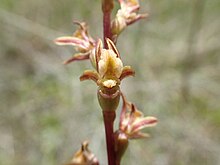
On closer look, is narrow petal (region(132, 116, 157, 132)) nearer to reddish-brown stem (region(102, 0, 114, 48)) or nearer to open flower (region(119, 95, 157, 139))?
open flower (region(119, 95, 157, 139))

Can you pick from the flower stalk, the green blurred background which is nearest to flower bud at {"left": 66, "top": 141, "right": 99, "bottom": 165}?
the flower stalk

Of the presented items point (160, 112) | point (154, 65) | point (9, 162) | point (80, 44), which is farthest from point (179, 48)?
point (80, 44)

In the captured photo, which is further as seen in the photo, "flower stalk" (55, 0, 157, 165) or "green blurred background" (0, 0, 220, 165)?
"green blurred background" (0, 0, 220, 165)

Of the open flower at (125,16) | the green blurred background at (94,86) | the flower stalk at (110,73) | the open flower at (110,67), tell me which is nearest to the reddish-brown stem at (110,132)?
the flower stalk at (110,73)

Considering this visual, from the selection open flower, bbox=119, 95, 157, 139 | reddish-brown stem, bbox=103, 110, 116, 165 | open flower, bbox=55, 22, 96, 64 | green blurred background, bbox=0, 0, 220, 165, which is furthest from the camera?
green blurred background, bbox=0, 0, 220, 165

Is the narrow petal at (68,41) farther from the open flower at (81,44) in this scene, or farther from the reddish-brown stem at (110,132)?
the reddish-brown stem at (110,132)

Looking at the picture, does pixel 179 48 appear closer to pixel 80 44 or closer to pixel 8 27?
pixel 8 27

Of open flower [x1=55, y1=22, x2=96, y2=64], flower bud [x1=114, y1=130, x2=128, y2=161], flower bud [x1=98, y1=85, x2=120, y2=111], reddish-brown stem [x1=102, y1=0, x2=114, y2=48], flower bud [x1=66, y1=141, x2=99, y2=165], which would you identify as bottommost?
flower bud [x1=66, y1=141, x2=99, y2=165]
